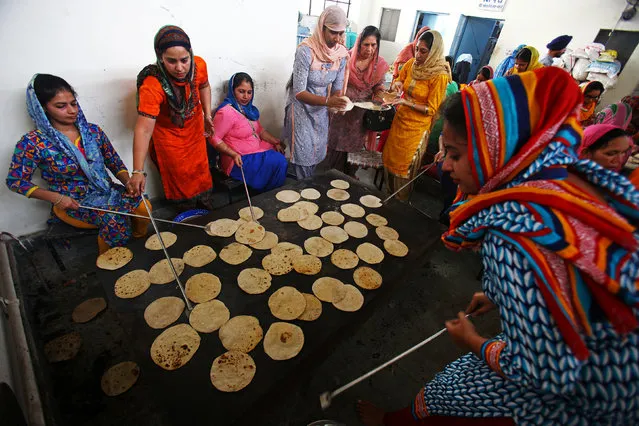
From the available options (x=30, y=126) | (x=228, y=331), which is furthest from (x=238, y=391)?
(x=30, y=126)

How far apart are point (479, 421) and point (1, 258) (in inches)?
115

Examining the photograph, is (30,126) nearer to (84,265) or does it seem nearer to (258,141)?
(84,265)

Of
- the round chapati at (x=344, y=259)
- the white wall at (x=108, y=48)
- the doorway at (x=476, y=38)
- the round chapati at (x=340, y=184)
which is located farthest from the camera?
the doorway at (x=476, y=38)

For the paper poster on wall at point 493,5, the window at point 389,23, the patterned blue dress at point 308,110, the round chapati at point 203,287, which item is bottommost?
the round chapati at point 203,287

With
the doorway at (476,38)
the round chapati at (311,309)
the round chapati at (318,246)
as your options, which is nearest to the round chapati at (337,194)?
the round chapati at (318,246)

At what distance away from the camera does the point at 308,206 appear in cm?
225

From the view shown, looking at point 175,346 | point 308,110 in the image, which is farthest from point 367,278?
point 308,110

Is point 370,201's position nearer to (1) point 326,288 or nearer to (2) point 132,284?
(1) point 326,288

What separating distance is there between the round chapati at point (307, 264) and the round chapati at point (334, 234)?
234 millimetres

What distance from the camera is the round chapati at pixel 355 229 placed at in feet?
6.71

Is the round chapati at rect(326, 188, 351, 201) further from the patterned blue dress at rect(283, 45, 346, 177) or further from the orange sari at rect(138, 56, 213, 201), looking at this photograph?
the orange sari at rect(138, 56, 213, 201)

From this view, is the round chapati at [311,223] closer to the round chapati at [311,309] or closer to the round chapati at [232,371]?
the round chapati at [311,309]

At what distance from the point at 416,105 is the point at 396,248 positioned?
1.85 meters

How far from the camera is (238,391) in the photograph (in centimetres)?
113
